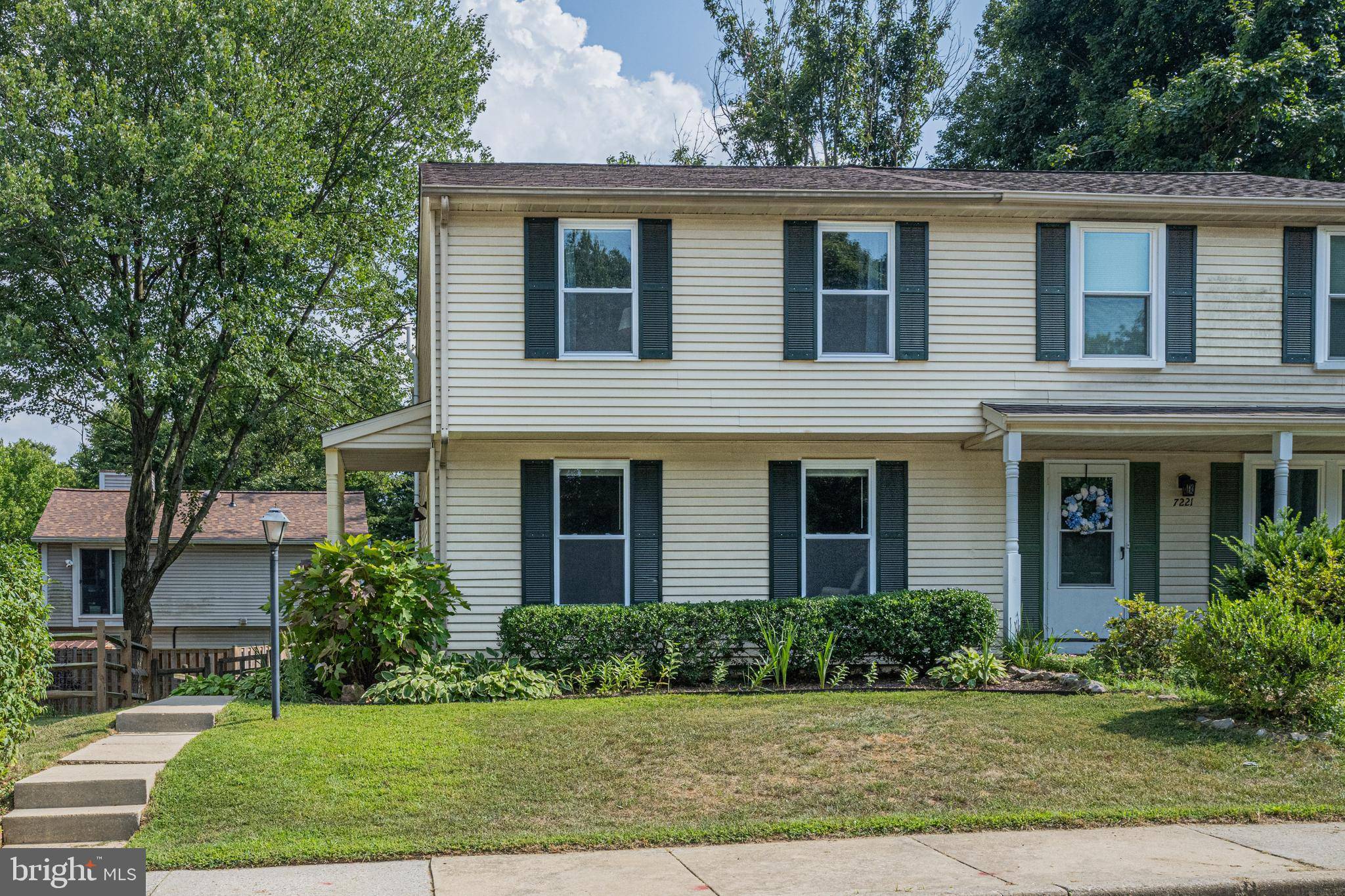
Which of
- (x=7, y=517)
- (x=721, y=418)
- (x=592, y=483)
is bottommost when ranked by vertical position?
(x=7, y=517)

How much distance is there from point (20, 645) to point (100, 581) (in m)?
20.7

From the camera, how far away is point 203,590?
2520cm

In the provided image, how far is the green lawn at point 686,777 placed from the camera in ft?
20.9

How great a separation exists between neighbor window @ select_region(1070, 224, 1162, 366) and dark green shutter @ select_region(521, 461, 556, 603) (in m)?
6.90

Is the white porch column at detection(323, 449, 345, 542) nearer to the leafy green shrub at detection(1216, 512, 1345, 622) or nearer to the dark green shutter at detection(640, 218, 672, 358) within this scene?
the dark green shutter at detection(640, 218, 672, 358)

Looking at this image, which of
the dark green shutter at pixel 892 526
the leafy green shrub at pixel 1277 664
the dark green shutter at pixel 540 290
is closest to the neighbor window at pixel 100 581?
the dark green shutter at pixel 540 290

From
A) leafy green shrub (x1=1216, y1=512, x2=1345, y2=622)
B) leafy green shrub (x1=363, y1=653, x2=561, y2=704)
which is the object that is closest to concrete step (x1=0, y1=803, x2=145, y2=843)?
leafy green shrub (x1=363, y1=653, x2=561, y2=704)

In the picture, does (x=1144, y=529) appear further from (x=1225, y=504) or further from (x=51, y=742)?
(x=51, y=742)

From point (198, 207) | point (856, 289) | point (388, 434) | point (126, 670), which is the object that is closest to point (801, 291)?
point (856, 289)

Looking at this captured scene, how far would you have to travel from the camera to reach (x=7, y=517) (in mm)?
34656

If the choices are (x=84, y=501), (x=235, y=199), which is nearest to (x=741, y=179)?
(x=235, y=199)

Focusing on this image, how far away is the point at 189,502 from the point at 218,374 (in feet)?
15.5

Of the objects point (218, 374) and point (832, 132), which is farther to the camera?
point (832, 132)

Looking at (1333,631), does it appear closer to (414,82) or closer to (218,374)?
(218,374)
